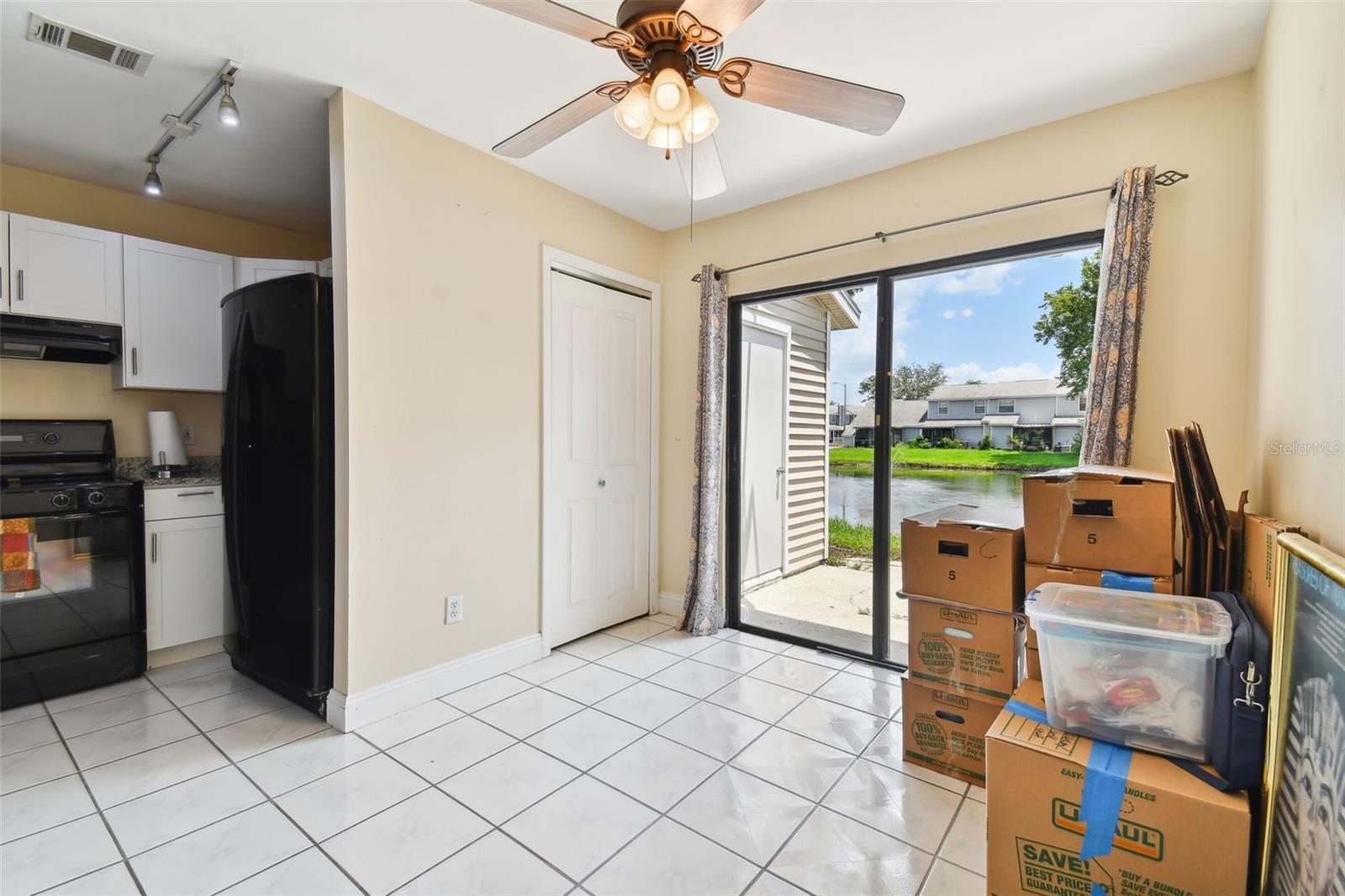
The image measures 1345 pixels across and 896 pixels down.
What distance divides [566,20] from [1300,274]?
76.9 inches

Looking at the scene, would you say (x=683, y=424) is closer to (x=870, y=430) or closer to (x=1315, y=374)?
(x=870, y=430)

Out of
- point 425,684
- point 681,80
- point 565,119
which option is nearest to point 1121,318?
point 681,80

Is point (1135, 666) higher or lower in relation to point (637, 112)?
lower

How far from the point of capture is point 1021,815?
4.42 ft

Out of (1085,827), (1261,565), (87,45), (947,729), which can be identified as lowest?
(947,729)

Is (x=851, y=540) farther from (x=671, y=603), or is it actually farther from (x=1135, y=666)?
(x=1135, y=666)

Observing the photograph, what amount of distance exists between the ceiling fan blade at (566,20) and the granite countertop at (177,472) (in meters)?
3.00

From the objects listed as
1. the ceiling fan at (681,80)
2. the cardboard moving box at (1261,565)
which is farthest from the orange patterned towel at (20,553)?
the cardboard moving box at (1261,565)

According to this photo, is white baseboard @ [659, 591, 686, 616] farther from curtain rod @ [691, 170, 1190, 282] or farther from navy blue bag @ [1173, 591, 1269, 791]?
navy blue bag @ [1173, 591, 1269, 791]

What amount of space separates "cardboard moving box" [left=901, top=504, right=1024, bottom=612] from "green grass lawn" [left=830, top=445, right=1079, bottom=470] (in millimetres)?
503

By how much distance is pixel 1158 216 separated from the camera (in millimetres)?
2293

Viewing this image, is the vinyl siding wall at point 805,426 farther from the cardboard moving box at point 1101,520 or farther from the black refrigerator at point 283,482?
the black refrigerator at point 283,482

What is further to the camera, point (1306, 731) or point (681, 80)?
point (681, 80)

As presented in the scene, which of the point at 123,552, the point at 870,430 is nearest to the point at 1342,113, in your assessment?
the point at 870,430
